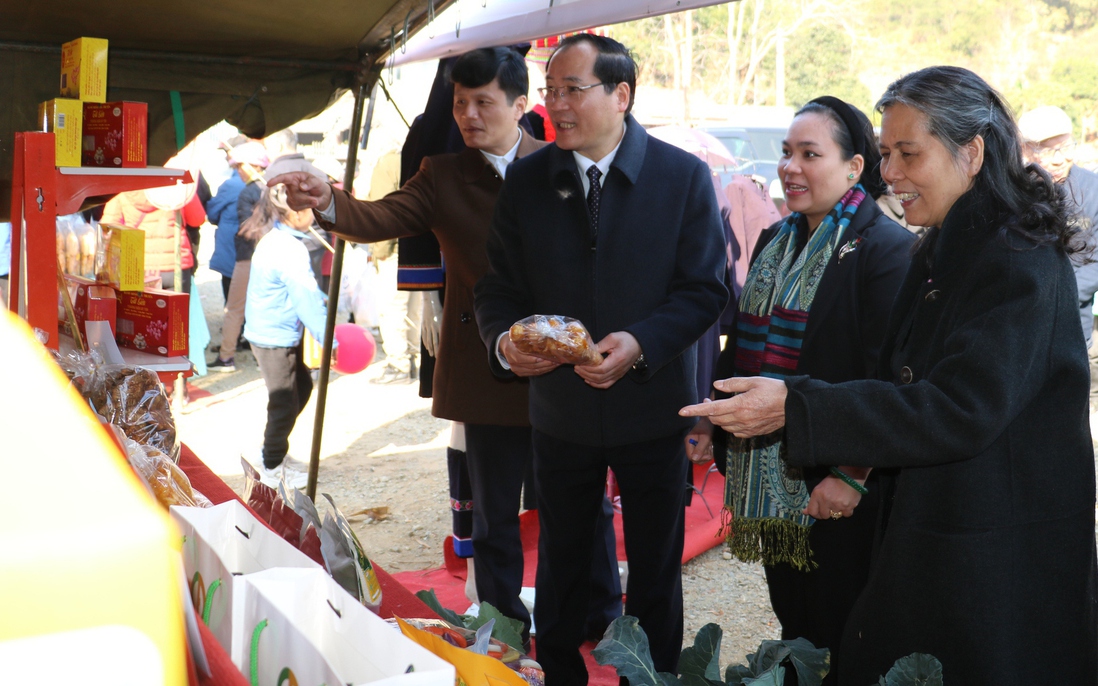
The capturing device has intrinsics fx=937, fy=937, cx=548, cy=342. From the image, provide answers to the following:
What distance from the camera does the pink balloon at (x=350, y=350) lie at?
625cm

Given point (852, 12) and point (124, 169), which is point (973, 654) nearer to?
point (124, 169)

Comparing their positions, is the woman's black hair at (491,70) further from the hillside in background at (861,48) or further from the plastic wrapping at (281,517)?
the hillside in background at (861,48)

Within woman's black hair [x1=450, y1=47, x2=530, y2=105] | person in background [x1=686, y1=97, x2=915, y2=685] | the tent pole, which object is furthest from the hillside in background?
person in background [x1=686, y1=97, x2=915, y2=685]

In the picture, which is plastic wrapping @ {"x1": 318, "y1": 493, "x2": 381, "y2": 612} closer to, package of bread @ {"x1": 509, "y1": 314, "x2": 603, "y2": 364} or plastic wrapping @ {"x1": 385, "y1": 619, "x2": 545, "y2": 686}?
plastic wrapping @ {"x1": 385, "y1": 619, "x2": 545, "y2": 686}

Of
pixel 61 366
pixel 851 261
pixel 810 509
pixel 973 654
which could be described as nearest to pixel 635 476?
pixel 810 509

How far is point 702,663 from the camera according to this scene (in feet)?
4.92

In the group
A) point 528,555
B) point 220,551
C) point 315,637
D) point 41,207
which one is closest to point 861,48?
point 528,555

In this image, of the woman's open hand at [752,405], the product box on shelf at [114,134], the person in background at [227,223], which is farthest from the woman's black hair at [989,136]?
the person in background at [227,223]

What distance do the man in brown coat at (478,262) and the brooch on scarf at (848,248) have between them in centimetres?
109

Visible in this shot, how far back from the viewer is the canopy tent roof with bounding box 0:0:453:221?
8.59 ft

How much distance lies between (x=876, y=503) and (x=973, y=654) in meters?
0.64

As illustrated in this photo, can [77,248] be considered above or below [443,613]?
above

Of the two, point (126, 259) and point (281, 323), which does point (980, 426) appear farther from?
point (281, 323)

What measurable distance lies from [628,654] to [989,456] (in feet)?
2.19
